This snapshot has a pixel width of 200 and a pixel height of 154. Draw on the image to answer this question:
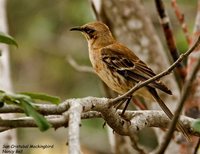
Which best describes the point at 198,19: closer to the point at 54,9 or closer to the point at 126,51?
the point at 126,51

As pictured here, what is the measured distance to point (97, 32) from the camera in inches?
202

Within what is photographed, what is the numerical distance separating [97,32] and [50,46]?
12.5 ft

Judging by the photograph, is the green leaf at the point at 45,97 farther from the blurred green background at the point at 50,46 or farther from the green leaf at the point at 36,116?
the blurred green background at the point at 50,46

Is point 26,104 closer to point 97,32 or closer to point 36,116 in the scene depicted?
point 36,116

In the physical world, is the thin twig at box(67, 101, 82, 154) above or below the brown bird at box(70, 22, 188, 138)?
below

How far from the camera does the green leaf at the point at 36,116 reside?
238cm

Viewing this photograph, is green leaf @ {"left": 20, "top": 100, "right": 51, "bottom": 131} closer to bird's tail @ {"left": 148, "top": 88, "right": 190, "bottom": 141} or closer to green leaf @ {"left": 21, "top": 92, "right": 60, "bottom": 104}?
green leaf @ {"left": 21, "top": 92, "right": 60, "bottom": 104}

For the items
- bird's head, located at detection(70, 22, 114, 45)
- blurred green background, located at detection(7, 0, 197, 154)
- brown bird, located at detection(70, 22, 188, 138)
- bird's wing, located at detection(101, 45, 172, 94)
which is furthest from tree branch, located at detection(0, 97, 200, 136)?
blurred green background, located at detection(7, 0, 197, 154)

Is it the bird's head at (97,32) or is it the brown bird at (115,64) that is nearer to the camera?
the brown bird at (115,64)

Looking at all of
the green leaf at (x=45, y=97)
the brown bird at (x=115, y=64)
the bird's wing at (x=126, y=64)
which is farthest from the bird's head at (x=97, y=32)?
the green leaf at (x=45, y=97)

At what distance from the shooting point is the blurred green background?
8312 millimetres

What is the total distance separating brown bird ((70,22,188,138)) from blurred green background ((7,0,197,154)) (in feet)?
8.88

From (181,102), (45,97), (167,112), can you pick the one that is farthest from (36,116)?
(167,112)

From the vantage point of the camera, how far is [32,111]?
2.41 meters
